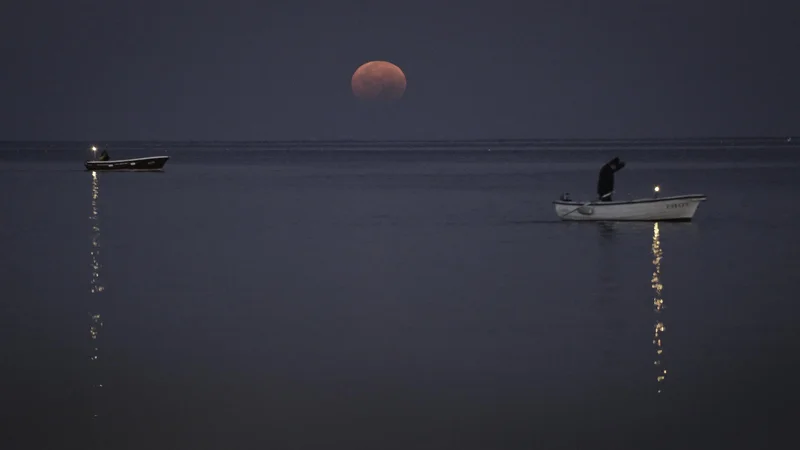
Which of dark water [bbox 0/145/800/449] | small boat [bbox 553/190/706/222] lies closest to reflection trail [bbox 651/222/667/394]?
dark water [bbox 0/145/800/449]

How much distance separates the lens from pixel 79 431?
1137cm

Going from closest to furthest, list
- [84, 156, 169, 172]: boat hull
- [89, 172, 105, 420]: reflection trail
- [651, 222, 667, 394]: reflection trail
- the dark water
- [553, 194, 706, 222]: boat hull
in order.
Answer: the dark water, [89, 172, 105, 420]: reflection trail, [651, 222, 667, 394]: reflection trail, [553, 194, 706, 222]: boat hull, [84, 156, 169, 172]: boat hull

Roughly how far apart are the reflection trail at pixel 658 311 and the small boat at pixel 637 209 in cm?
350

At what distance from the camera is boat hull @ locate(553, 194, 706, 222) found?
3291cm

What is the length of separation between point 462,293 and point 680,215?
15330 millimetres

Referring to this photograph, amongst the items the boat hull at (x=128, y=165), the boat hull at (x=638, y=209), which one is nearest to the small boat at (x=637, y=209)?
the boat hull at (x=638, y=209)

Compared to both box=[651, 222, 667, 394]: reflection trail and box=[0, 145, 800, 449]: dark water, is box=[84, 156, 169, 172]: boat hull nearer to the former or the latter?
box=[0, 145, 800, 449]: dark water

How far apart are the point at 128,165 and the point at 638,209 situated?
2077 inches

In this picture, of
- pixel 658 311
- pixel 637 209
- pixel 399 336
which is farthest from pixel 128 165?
pixel 399 336

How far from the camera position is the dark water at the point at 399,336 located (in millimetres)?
11578

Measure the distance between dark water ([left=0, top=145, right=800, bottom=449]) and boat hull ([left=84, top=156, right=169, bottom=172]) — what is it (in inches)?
1773

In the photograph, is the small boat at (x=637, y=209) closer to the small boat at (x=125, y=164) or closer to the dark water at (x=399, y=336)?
the dark water at (x=399, y=336)

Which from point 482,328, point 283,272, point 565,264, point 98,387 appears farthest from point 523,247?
point 98,387

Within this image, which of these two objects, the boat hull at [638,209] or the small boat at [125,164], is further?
the small boat at [125,164]
